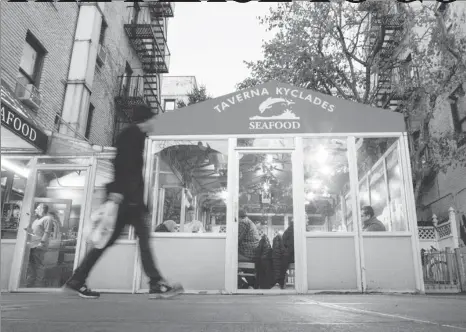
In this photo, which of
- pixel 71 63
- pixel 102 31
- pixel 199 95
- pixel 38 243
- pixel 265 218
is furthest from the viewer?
pixel 199 95

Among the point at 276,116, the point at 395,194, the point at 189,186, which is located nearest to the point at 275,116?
the point at 276,116

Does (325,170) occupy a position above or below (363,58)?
below

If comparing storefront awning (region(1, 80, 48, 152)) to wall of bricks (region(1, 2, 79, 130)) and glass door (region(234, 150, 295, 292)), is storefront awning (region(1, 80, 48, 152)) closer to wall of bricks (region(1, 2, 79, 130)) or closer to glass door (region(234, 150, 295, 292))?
wall of bricks (region(1, 2, 79, 130))

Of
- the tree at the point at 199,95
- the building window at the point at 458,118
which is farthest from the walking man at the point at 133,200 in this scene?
the tree at the point at 199,95

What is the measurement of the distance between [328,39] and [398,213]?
440 inches

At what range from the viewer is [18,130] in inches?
315

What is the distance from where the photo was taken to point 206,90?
28047 millimetres

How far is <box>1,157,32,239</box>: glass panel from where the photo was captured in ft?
31.1

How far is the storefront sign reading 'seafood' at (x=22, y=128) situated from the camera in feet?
24.8

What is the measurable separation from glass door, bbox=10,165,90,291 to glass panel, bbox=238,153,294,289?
3364 millimetres

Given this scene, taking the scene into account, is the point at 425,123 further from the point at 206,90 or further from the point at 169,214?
the point at 206,90

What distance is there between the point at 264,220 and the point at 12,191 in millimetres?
5993

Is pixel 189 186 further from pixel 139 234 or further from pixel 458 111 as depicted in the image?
pixel 458 111

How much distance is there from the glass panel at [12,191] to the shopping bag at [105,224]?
5.58 metres
